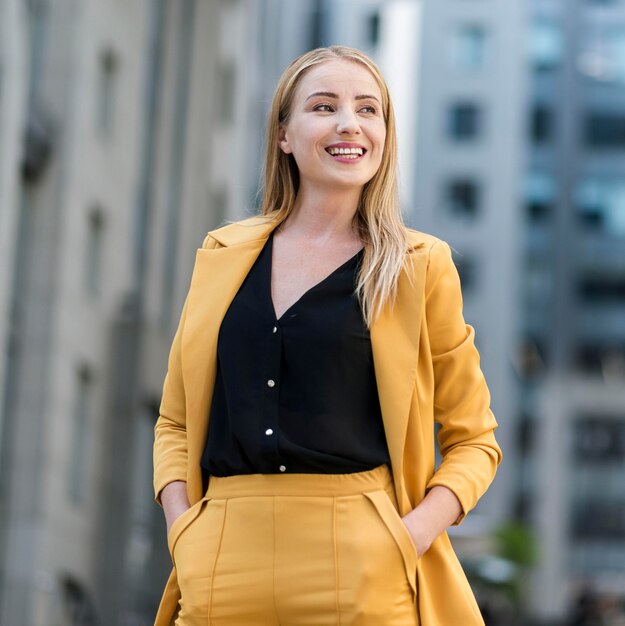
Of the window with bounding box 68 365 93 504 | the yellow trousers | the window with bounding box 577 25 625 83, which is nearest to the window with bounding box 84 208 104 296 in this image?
the window with bounding box 68 365 93 504

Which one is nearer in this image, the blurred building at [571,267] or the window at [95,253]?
the window at [95,253]

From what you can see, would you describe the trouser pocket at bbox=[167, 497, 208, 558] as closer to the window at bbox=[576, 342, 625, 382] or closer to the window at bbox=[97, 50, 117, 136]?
the window at bbox=[97, 50, 117, 136]

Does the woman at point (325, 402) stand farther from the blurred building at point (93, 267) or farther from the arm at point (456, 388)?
the blurred building at point (93, 267)

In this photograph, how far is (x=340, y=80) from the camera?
3.28 m

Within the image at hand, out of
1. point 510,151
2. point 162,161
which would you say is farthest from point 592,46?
point 162,161

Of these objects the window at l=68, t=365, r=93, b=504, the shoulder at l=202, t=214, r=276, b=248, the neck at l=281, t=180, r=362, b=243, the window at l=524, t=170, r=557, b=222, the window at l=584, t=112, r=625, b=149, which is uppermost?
the neck at l=281, t=180, r=362, b=243

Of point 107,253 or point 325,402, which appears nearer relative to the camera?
point 325,402

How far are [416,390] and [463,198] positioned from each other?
76278 millimetres

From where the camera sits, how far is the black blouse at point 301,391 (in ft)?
9.98

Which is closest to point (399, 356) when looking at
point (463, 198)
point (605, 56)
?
point (463, 198)

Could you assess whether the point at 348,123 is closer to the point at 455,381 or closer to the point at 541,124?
the point at 455,381

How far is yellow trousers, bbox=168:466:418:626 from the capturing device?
9.59ft

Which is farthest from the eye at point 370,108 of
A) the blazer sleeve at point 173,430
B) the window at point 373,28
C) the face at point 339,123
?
the window at point 373,28

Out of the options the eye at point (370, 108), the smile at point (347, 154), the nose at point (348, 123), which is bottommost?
the smile at point (347, 154)
